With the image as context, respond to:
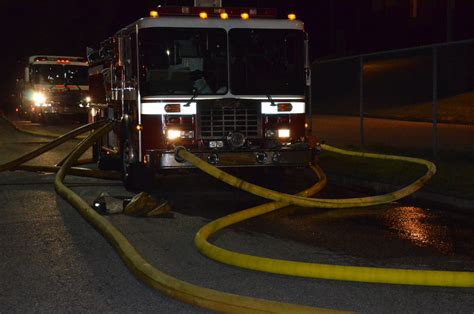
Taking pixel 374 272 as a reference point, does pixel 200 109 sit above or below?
above

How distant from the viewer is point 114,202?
33.1ft

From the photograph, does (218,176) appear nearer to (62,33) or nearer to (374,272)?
(374,272)

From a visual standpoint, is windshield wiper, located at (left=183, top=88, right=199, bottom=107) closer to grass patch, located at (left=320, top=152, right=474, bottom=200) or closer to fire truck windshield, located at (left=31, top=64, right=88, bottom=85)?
grass patch, located at (left=320, top=152, right=474, bottom=200)

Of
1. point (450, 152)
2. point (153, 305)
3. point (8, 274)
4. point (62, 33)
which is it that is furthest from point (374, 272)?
point (62, 33)

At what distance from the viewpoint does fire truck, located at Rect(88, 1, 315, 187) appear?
36.6 ft

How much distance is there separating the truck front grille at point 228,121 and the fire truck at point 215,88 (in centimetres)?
1

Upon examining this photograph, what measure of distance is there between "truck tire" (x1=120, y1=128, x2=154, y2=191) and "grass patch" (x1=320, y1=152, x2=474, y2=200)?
369 cm

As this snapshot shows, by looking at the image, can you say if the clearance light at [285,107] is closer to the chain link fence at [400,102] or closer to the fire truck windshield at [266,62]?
the fire truck windshield at [266,62]

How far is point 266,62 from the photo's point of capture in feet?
38.2

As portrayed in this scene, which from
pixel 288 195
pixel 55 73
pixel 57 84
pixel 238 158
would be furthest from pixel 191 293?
pixel 55 73

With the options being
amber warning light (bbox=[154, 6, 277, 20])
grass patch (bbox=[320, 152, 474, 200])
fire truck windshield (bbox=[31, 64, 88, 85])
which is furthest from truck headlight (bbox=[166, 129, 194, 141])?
fire truck windshield (bbox=[31, 64, 88, 85])

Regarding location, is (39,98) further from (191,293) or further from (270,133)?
(191,293)

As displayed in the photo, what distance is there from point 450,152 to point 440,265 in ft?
34.4

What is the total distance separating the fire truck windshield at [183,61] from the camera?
438 inches
